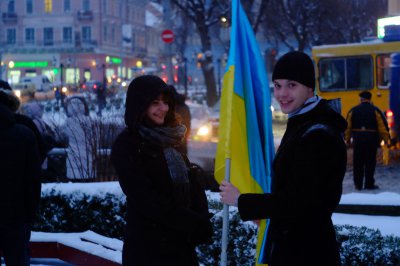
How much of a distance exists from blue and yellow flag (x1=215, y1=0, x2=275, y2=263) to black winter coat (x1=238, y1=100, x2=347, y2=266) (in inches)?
22.8

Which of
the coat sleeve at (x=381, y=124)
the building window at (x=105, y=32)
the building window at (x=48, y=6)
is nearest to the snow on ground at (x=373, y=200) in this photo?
the coat sleeve at (x=381, y=124)

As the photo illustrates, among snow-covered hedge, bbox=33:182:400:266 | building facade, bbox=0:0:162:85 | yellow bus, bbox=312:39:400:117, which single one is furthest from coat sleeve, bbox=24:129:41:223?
building facade, bbox=0:0:162:85

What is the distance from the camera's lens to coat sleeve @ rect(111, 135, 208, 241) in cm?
347

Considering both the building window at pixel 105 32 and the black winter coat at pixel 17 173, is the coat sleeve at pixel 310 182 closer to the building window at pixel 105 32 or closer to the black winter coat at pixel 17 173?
the black winter coat at pixel 17 173

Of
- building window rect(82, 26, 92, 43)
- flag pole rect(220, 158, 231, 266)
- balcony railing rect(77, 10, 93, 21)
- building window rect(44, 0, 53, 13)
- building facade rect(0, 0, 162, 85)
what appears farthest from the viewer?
building window rect(82, 26, 92, 43)

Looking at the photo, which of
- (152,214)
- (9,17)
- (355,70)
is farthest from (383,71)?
(9,17)

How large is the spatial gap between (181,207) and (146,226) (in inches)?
8.4

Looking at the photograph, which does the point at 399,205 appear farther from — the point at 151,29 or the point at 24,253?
the point at 151,29

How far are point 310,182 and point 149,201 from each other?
0.88 m

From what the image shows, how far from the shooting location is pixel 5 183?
184 inches

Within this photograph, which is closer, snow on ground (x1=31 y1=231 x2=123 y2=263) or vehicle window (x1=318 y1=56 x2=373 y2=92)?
snow on ground (x1=31 y1=231 x2=123 y2=263)

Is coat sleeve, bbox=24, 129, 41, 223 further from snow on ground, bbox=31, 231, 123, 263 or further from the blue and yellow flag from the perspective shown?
the blue and yellow flag

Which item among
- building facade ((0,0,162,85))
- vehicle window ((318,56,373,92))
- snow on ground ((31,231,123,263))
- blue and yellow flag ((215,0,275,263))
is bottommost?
snow on ground ((31,231,123,263))

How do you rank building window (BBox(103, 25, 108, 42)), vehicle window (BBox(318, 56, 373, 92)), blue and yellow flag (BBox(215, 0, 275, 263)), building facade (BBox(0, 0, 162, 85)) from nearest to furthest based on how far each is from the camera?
1. blue and yellow flag (BBox(215, 0, 275, 263))
2. vehicle window (BBox(318, 56, 373, 92))
3. building facade (BBox(0, 0, 162, 85))
4. building window (BBox(103, 25, 108, 42))
